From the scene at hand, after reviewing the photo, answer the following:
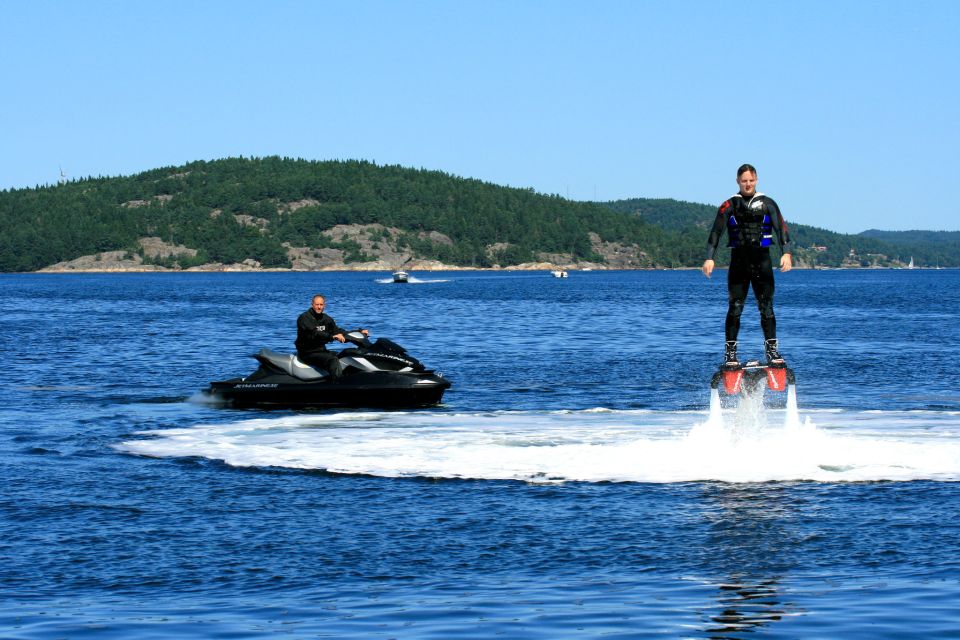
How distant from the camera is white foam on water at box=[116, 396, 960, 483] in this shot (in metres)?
15.7

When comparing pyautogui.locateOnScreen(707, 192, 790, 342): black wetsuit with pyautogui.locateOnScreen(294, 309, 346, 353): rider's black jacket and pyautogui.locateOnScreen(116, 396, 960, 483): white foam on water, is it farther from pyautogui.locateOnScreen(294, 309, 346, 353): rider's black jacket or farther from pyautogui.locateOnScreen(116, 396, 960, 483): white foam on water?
pyautogui.locateOnScreen(294, 309, 346, 353): rider's black jacket

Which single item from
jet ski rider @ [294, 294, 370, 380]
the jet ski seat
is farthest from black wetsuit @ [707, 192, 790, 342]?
the jet ski seat

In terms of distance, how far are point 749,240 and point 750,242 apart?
3 cm

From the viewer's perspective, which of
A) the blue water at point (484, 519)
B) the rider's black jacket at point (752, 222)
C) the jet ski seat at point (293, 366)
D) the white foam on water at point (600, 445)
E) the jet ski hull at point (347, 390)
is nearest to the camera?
the blue water at point (484, 519)

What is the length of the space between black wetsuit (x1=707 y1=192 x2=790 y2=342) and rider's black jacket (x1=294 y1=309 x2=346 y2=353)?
946 cm

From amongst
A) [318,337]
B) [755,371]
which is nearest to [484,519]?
[755,371]

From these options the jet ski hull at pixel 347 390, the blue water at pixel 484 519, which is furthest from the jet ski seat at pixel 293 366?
the blue water at pixel 484 519

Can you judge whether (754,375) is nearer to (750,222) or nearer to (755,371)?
(755,371)

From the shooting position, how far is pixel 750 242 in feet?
51.2

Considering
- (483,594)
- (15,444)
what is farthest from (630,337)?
(483,594)

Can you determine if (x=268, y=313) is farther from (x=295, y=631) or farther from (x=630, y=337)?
(x=295, y=631)

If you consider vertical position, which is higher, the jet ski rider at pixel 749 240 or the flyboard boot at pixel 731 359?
the jet ski rider at pixel 749 240

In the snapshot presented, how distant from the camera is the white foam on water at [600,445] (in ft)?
51.4

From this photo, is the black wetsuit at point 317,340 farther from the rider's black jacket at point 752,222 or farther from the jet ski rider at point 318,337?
the rider's black jacket at point 752,222
